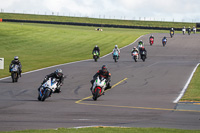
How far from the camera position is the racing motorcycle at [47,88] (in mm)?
19328

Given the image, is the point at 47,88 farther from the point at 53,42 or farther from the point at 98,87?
the point at 53,42

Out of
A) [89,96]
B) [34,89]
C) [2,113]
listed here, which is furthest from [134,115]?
[34,89]

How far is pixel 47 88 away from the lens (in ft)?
63.9

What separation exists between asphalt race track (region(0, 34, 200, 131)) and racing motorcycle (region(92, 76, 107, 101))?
0.33 meters

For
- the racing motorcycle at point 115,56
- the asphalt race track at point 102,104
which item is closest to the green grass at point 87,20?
the racing motorcycle at point 115,56

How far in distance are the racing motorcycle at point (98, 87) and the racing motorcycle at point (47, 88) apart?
1725 mm

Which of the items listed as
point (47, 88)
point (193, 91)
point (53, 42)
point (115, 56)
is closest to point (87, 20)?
point (53, 42)

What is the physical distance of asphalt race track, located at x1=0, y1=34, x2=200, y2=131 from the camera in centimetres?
1370

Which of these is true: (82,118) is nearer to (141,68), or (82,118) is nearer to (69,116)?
(69,116)

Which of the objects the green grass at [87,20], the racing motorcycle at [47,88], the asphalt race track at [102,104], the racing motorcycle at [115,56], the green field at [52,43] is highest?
the green grass at [87,20]

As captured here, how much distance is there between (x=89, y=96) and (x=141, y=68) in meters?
16.2

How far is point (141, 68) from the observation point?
37500 mm

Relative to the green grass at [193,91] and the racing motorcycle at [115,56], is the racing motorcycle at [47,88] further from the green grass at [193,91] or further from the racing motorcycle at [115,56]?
the racing motorcycle at [115,56]

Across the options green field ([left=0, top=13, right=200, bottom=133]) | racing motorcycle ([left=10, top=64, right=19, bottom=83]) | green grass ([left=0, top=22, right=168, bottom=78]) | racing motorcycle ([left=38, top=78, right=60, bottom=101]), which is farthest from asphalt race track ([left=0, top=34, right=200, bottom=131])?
green grass ([left=0, top=22, right=168, bottom=78])
